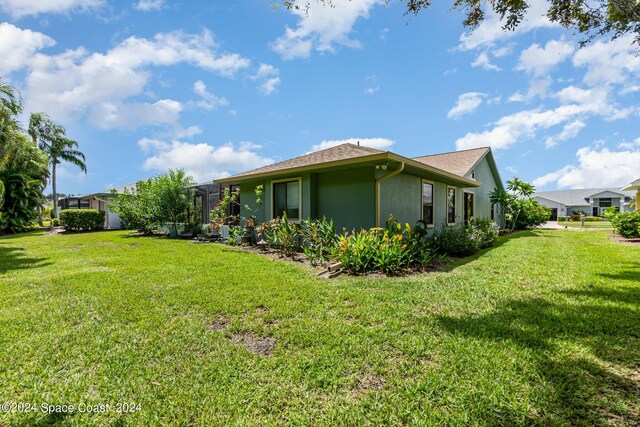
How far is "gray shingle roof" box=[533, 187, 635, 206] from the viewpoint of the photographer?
4212cm

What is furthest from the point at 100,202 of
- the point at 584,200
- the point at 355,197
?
the point at 584,200

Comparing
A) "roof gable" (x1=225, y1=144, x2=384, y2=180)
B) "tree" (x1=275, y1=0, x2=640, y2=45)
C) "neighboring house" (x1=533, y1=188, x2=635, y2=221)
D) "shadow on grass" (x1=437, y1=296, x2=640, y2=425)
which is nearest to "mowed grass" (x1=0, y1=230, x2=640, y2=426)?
"shadow on grass" (x1=437, y1=296, x2=640, y2=425)

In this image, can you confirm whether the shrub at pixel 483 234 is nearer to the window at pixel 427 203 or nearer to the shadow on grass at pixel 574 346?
the window at pixel 427 203

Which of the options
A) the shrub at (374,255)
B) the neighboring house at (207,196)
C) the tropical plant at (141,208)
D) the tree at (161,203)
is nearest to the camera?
the shrub at (374,255)

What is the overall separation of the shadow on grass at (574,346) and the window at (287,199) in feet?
21.2

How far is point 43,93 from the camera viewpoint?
9391 millimetres

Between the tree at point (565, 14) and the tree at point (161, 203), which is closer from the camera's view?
the tree at point (565, 14)

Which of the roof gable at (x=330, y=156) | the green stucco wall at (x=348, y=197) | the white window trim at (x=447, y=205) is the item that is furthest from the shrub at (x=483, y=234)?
the roof gable at (x=330, y=156)

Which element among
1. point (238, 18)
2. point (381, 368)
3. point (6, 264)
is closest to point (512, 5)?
point (238, 18)

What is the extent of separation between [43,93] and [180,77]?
4683mm

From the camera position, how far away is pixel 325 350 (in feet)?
9.21

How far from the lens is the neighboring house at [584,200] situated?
129 ft

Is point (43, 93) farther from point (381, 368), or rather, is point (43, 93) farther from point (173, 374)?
point (381, 368)

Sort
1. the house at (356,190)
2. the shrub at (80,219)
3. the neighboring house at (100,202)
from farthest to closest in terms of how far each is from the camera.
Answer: the neighboring house at (100,202) < the shrub at (80,219) < the house at (356,190)
